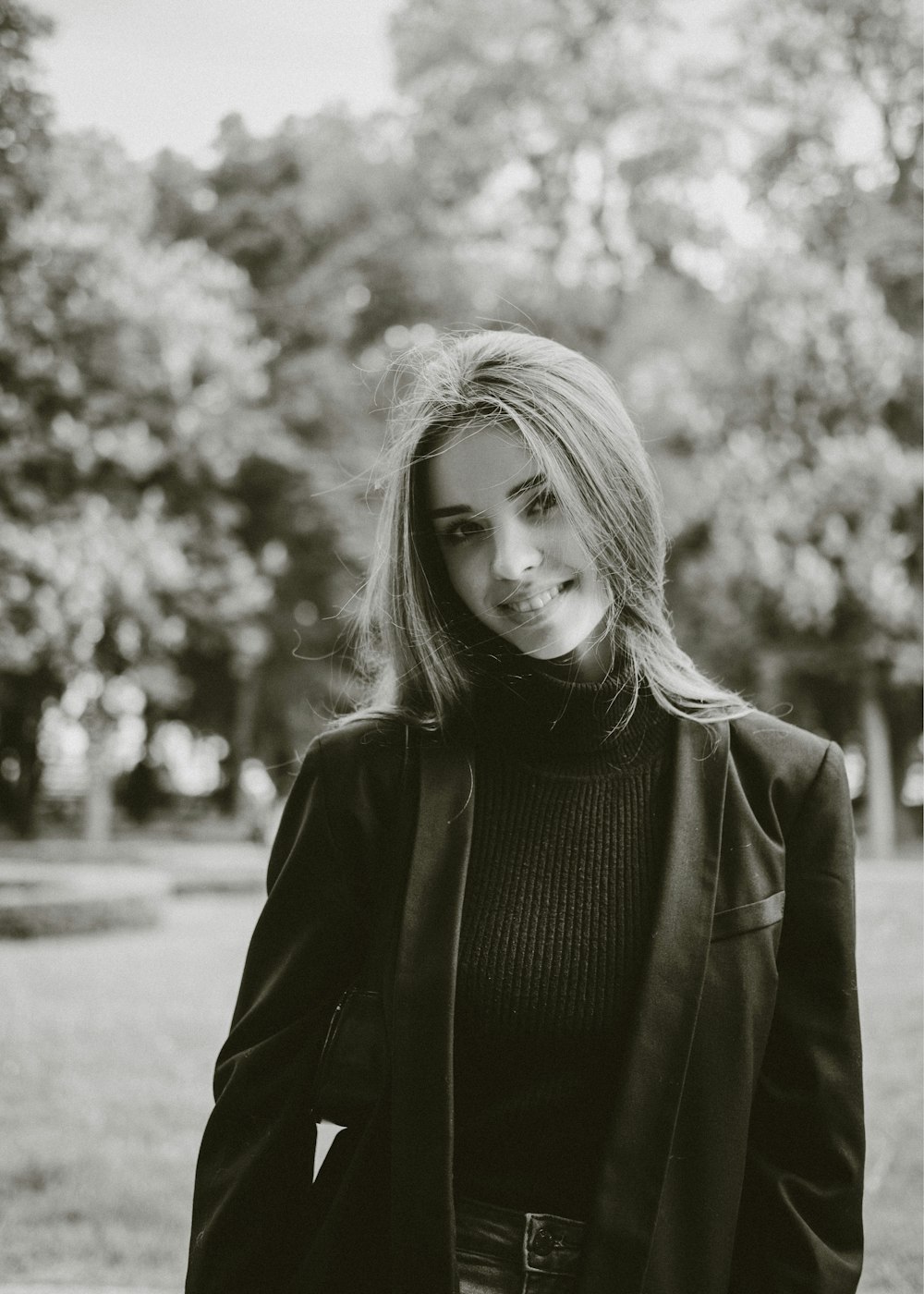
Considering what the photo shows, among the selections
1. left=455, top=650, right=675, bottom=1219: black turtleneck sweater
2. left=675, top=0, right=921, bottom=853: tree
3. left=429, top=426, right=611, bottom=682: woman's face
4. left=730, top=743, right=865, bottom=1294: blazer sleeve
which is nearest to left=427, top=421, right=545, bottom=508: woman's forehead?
left=429, top=426, right=611, bottom=682: woman's face

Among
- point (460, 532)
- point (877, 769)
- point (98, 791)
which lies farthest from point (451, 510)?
point (98, 791)

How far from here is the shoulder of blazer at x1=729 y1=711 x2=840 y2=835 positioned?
70.3 inches

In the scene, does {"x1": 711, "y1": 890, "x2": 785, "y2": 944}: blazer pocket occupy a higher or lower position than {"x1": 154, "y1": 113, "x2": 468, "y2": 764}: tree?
lower

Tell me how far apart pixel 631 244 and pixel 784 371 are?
3.12 m

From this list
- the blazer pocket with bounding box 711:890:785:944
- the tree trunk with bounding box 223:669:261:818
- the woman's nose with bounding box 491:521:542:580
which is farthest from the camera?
the tree trunk with bounding box 223:669:261:818

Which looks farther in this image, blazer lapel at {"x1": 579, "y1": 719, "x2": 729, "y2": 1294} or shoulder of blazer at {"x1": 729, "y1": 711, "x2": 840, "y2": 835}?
shoulder of blazer at {"x1": 729, "y1": 711, "x2": 840, "y2": 835}

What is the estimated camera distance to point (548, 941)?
5.64 feet

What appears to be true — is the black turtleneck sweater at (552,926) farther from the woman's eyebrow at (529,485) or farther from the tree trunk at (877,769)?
the tree trunk at (877,769)

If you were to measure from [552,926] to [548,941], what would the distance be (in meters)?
0.02

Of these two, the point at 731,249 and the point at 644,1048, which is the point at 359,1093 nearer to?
the point at 644,1048

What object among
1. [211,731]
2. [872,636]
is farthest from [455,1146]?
[211,731]

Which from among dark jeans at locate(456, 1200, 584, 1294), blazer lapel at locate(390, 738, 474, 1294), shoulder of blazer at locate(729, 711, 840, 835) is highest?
shoulder of blazer at locate(729, 711, 840, 835)

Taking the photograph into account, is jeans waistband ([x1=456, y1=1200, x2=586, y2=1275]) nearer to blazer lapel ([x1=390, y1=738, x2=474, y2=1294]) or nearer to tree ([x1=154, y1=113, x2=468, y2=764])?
blazer lapel ([x1=390, y1=738, x2=474, y2=1294])

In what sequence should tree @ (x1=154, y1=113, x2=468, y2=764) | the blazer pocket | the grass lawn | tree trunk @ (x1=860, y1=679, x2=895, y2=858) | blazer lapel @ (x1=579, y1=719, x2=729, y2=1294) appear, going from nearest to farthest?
blazer lapel @ (x1=579, y1=719, x2=729, y2=1294) < the blazer pocket < the grass lawn < tree @ (x1=154, y1=113, x2=468, y2=764) < tree trunk @ (x1=860, y1=679, x2=895, y2=858)
